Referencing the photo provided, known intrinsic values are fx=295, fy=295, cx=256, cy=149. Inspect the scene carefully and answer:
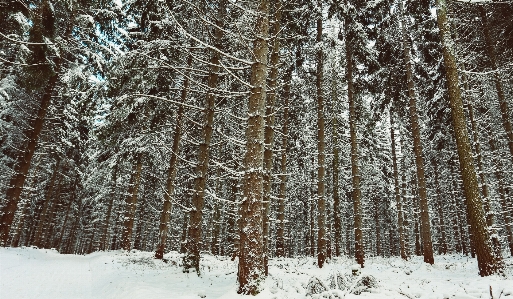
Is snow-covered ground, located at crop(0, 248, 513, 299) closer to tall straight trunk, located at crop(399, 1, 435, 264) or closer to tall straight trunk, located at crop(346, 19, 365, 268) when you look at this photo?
tall straight trunk, located at crop(399, 1, 435, 264)

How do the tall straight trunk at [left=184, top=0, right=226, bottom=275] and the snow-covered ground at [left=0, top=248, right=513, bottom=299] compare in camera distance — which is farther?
the tall straight trunk at [left=184, top=0, right=226, bottom=275]

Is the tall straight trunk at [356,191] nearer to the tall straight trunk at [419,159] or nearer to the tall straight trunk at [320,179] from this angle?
the tall straight trunk at [320,179]

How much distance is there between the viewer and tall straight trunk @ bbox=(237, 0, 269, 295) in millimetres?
5398

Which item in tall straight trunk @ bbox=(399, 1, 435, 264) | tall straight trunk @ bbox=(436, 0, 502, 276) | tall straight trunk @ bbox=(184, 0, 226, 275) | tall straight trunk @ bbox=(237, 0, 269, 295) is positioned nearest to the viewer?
tall straight trunk @ bbox=(237, 0, 269, 295)

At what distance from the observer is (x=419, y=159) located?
13.3 meters

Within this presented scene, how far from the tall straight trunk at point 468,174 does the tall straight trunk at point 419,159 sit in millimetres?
3993

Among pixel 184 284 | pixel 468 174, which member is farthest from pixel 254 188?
pixel 468 174

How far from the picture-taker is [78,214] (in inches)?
1417

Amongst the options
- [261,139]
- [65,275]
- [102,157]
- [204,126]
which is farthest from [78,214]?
[261,139]

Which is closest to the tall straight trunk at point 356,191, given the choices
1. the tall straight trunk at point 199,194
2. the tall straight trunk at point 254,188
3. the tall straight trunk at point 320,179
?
the tall straight trunk at point 320,179

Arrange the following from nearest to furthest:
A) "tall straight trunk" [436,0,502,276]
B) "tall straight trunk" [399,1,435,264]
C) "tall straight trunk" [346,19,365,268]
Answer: "tall straight trunk" [436,0,502,276]
"tall straight trunk" [346,19,365,268]
"tall straight trunk" [399,1,435,264]

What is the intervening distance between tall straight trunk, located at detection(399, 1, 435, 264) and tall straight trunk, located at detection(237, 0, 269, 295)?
10034mm

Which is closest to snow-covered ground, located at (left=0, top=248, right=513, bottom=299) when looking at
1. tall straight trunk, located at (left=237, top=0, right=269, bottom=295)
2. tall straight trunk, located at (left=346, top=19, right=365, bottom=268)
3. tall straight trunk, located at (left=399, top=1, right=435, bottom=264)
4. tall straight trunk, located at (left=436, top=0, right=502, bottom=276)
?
tall straight trunk, located at (left=237, top=0, right=269, bottom=295)

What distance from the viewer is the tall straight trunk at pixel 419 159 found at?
498 inches
